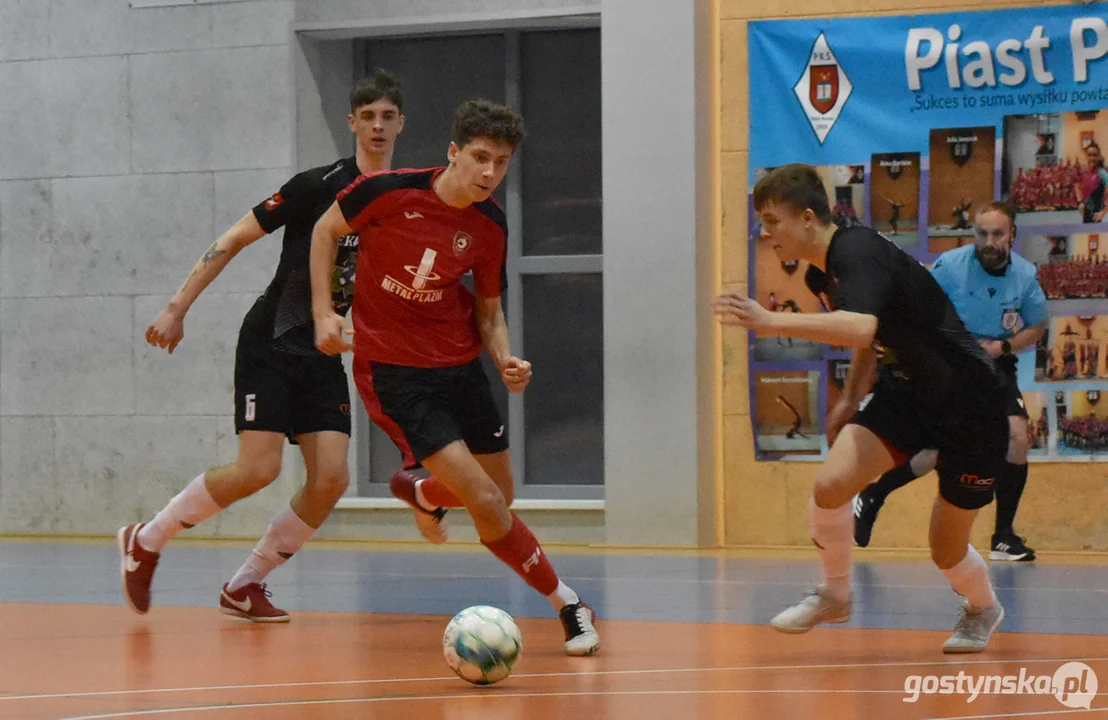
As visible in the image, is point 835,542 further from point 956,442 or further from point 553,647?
point 553,647

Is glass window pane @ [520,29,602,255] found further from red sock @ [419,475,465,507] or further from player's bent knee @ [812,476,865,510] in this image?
player's bent knee @ [812,476,865,510]

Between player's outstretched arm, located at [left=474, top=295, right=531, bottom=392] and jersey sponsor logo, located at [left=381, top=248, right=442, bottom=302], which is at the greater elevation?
jersey sponsor logo, located at [left=381, top=248, right=442, bottom=302]

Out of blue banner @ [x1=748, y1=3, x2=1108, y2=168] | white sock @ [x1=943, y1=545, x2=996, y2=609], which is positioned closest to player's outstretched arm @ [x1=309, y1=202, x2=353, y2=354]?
white sock @ [x1=943, y1=545, x2=996, y2=609]

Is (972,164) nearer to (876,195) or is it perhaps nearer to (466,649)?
(876,195)

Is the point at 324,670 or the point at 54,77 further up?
the point at 54,77

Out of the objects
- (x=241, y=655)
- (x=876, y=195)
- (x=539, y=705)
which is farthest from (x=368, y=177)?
(x=876, y=195)

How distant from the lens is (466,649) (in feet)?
14.7

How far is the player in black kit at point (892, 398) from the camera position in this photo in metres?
4.93

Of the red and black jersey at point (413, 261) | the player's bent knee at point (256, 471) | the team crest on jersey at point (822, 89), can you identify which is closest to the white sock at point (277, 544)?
the player's bent knee at point (256, 471)

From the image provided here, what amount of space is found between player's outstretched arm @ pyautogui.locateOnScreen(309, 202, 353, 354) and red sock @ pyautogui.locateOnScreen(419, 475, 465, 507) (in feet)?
2.43

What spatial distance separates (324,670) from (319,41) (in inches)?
264

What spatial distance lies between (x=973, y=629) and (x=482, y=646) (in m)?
1.67

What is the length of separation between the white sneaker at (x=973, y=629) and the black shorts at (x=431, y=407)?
65.1 inches

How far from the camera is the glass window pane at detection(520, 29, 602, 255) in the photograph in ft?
34.7
